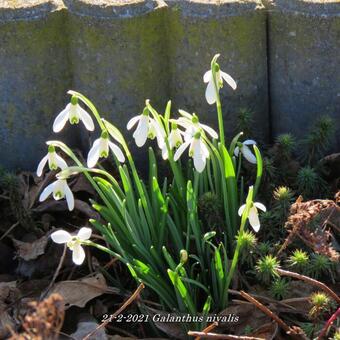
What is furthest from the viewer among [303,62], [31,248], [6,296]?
[303,62]

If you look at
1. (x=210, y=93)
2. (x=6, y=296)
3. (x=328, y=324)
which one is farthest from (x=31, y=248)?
(x=328, y=324)

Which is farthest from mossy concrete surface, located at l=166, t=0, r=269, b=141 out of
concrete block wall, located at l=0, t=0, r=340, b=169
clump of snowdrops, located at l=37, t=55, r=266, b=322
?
clump of snowdrops, located at l=37, t=55, r=266, b=322

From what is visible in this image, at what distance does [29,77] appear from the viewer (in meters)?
2.08

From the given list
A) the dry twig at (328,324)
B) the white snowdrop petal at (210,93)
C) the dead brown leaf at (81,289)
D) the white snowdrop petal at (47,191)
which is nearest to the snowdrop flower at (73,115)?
the white snowdrop petal at (47,191)

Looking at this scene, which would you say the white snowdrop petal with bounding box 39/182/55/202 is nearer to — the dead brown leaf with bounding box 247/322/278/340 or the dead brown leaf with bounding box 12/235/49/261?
the dead brown leaf with bounding box 12/235/49/261

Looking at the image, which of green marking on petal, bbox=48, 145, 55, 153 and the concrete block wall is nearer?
green marking on petal, bbox=48, 145, 55, 153

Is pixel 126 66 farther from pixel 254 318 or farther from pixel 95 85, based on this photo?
pixel 254 318

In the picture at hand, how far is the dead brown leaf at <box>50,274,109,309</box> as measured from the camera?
5.82ft

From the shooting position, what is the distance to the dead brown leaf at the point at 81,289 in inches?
69.9

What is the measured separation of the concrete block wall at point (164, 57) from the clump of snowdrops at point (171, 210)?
0.90ft

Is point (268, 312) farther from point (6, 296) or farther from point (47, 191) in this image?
point (6, 296)

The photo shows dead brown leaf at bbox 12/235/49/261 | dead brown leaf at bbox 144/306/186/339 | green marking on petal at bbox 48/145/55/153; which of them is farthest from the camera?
dead brown leaf at bbox 12/235/49/261

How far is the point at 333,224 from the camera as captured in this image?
1.79 metres

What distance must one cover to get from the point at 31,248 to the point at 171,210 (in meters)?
0.35
